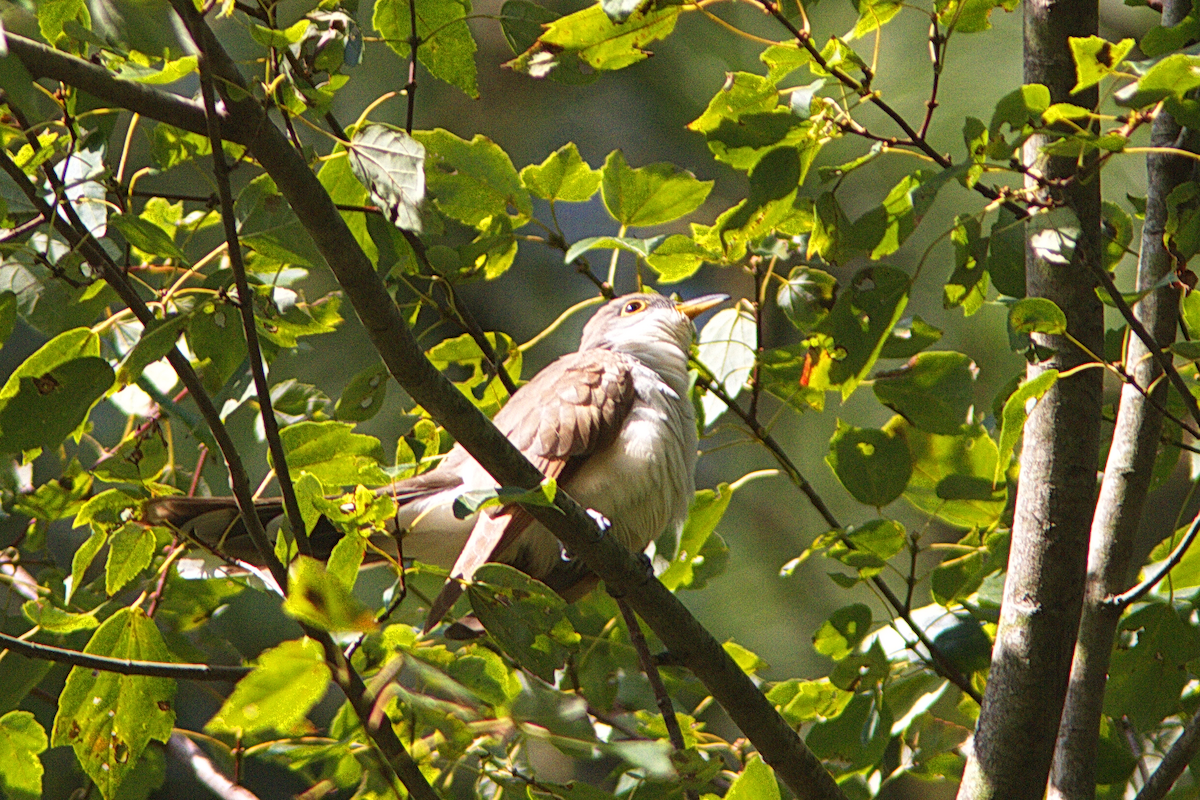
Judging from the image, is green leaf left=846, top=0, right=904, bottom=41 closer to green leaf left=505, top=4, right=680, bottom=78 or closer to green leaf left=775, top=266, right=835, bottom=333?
green leaf left=505, top=4, right=680, bottom=78

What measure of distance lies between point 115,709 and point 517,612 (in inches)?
29.9

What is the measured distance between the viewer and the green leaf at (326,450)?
1.92 metres

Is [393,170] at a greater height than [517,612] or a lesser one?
greater

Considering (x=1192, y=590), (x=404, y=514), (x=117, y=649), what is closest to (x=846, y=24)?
(x=404, y=514)

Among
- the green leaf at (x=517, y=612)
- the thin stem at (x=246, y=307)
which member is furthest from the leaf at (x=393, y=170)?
the green leaf at (x=517, y=612)

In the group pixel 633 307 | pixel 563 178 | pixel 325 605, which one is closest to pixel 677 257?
pixel 563 178

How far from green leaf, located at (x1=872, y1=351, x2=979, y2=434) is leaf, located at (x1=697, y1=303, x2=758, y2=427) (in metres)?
0.29

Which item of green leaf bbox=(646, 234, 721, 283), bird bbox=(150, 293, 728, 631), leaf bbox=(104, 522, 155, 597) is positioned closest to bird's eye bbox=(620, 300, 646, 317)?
bird bbox=(150, 293, 728, 631)

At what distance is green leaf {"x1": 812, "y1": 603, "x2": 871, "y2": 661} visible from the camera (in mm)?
2232

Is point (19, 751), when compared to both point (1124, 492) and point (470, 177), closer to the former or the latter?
point (470, 177)

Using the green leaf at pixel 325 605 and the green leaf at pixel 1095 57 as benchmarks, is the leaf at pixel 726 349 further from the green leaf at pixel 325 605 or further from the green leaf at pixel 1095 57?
the green leaf at pixel 325 605

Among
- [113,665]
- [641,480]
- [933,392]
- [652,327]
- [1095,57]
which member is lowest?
[113,665]

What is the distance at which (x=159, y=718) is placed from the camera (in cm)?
193

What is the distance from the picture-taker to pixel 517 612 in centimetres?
171
